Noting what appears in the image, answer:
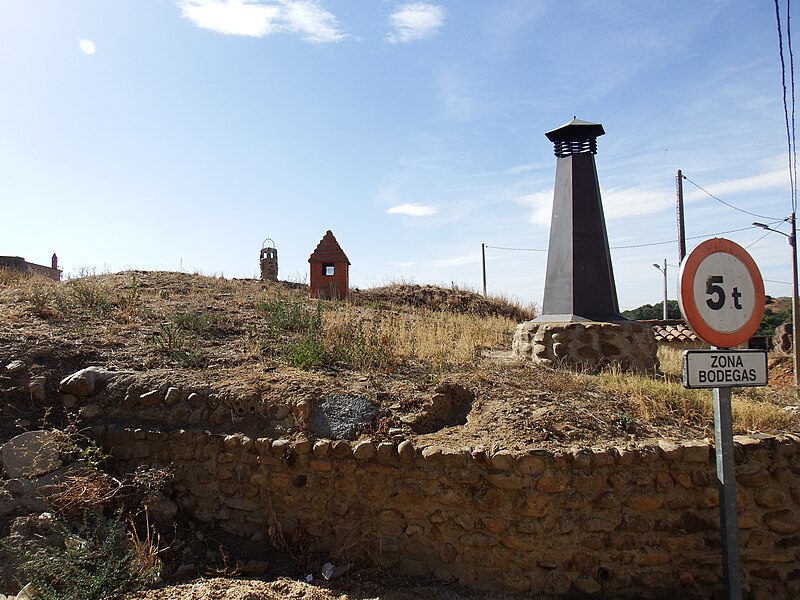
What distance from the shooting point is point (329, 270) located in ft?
40.5

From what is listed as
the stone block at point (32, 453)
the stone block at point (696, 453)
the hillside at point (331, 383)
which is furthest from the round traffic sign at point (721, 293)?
the stone block at point (32, 453)

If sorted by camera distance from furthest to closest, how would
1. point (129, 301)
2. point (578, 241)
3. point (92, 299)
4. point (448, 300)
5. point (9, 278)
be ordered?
1. point (448, 300)
2. point (9, 278)
3. point (129, 301)
4. point (92, 299)
5. point (578, 241)

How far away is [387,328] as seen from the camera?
800 cm

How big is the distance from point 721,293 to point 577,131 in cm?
477

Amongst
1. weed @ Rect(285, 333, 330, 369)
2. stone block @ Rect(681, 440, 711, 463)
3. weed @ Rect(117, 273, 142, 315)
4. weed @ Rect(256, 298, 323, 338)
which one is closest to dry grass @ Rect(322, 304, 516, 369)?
weed @ Rect(256, 298, 323, 338)

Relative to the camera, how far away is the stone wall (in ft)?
13.5

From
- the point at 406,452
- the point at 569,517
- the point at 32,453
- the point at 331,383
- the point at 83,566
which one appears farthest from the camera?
the point at 331,383

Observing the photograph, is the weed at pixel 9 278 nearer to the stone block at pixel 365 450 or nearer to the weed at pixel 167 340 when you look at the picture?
the weed at pixel 167 340

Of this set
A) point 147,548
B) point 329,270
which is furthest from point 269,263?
point 147,548

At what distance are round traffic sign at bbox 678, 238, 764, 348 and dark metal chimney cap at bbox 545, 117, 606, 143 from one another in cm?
447

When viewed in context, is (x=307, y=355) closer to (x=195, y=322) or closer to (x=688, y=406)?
(x=195, y=322)

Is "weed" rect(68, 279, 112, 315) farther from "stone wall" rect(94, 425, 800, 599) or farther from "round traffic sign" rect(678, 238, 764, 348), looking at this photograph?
"round traffic sign" rect(678, 238, 764, 348)

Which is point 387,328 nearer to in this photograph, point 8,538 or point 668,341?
point 8,538

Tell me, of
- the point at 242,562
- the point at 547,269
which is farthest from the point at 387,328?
the point at 242,562
